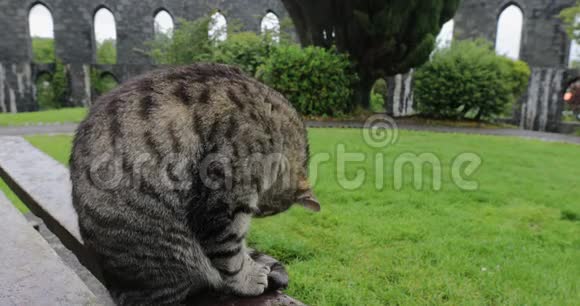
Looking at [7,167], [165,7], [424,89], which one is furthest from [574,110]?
[165,7]

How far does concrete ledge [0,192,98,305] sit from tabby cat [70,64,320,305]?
145 millimetres

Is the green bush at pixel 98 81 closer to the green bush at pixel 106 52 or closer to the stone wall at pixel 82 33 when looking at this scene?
the stone wall at pixel 82 33

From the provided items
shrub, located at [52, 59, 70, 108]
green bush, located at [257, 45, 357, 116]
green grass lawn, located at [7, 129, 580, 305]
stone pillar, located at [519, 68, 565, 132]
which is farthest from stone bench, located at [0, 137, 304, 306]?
shrub, located at [52, 59, 70, 108]

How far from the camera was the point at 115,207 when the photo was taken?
5.06 feet

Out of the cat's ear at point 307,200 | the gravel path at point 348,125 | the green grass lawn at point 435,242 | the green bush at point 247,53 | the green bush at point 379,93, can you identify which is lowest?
the green grass lawn at point 435,242

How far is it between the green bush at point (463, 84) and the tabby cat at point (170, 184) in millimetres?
11412

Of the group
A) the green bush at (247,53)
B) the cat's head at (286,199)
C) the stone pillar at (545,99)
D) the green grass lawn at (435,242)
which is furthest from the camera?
the stone pillar at (545,99)

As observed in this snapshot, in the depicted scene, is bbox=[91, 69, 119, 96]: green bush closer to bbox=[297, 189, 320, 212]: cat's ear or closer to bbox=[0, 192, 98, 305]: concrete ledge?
bbox=[0, 192, 98, 305]: concrete ledge

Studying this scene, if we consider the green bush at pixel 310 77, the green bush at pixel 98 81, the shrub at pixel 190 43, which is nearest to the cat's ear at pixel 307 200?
the green bush at pixel 310 77

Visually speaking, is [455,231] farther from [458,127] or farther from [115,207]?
[458,127]

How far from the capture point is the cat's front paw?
1.73 m

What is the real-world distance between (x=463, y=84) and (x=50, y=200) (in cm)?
1138

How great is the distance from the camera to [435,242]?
3080mm

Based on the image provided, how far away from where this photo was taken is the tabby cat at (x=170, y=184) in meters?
1.55
